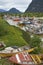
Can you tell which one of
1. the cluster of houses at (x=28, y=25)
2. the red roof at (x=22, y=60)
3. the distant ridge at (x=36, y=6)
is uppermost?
the distant ridge at (x=36, y=6)

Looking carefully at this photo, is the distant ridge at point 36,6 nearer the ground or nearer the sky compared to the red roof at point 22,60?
nearer the sky

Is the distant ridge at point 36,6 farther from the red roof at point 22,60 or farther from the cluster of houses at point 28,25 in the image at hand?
the red roof at point 22,60

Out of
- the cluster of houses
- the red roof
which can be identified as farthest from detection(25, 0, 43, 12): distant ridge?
the red roof

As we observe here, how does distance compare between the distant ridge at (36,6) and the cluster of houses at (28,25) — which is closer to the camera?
the cluster of houses at (28,25)

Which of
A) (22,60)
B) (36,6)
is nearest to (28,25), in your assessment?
(22,60)

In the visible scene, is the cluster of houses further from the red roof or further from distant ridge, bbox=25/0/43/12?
distant ridge, bbox=25/0/43/12

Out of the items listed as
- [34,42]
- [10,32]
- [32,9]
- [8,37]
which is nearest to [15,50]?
[34,42]

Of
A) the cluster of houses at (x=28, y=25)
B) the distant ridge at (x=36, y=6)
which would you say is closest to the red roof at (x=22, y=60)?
the cluster of houses at (x=28, y=25)

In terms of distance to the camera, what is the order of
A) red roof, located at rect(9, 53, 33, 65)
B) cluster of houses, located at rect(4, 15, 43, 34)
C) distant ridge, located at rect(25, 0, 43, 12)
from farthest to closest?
distant ridge, located at rect(25, 0, 43, 12) < cluster of houses, located at rect(4, 15, 43, 34) < red roof, located at rect(9, 53, 33, 65)

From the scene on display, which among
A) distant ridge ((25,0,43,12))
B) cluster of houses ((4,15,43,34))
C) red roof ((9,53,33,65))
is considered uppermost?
distant ridge ((25,0,43,12))

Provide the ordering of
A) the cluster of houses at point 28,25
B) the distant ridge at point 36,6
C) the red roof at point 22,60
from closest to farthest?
1. the red roof at point 22,60
2. the cluster of houses at point 28,25
3. the distant ridge at point 36,6

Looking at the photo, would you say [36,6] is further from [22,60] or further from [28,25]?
[22,60]

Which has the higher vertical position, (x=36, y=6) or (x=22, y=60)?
(x=36, y=6)
